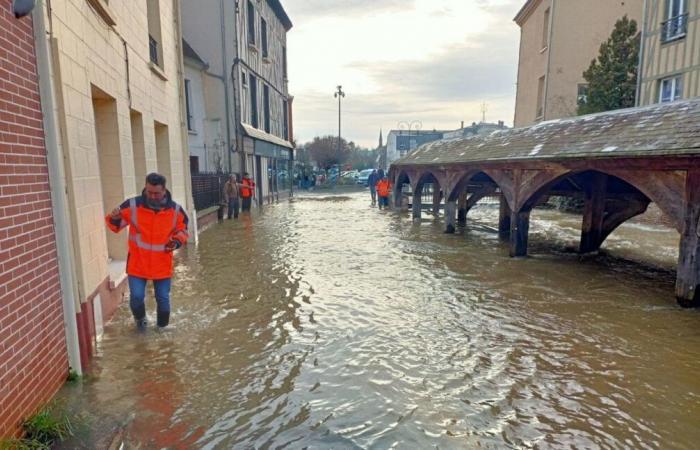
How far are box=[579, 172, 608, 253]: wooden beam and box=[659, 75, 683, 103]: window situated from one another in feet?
22.2

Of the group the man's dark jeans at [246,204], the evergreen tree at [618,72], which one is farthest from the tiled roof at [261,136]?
the evergreen tree at [618,72]

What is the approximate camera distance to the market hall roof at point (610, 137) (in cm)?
563

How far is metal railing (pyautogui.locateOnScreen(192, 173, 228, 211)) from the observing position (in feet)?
41.5

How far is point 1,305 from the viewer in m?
2.54

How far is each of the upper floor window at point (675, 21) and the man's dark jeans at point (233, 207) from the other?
589 inches

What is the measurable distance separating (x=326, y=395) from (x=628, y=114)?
696cm

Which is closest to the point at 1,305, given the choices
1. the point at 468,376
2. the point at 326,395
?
the point at 326,395

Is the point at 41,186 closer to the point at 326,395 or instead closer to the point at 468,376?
the point at 326,395

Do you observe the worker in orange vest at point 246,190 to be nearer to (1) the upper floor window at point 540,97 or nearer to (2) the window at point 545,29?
(1) the upper floor window at point 540,97

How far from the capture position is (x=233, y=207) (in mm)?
15531

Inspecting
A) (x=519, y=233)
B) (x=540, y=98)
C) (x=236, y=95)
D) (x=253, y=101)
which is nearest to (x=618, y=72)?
(x=540, y=98)

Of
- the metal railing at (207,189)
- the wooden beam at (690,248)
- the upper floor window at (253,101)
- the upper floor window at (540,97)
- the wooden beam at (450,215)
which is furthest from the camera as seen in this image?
the upper floor window at (540,97)

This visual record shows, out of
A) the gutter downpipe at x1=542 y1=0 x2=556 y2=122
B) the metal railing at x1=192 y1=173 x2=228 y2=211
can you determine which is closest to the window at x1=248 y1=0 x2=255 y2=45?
the metal railing at x1=192 y1=173 x2=228 y2=211

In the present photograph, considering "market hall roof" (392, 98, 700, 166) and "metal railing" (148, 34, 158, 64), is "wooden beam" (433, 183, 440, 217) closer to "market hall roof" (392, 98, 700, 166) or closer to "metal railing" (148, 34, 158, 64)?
"market hall roof" (392, 98, 700, 166)
